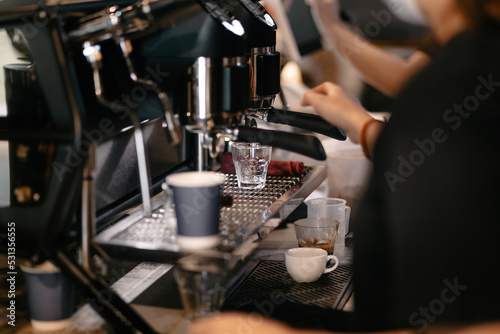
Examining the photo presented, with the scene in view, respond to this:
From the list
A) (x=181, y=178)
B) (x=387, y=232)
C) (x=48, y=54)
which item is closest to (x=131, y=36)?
(x=48, y=54)

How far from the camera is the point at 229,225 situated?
43.4 inches

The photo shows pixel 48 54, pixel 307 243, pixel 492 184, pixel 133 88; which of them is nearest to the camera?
pixel 492 184

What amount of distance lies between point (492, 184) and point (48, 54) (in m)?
0.64

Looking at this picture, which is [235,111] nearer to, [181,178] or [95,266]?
[181,178]

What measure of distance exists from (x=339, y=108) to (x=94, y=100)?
17.1 inches

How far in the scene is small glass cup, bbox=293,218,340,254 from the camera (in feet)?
4.47

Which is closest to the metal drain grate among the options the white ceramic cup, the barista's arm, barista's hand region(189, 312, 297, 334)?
the white ceramic cup

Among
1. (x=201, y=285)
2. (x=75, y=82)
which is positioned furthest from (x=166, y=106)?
(x=201, y=285)

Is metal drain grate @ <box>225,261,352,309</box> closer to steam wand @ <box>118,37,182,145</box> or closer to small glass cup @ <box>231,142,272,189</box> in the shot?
small glass cup @ <box>231,142,272,189</box>

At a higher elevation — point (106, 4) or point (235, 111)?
point (106, 4)

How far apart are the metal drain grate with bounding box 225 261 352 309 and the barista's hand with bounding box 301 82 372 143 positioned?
0.93 feet

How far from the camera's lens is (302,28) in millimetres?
1635

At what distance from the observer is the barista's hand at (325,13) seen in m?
1.60

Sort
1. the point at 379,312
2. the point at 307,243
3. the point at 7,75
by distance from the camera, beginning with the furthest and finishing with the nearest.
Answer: the point at 307,243 → the point at 7,75 → the point at 379,312
